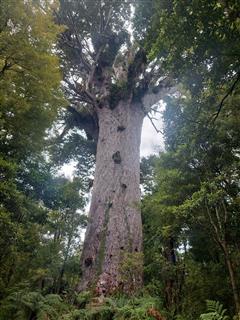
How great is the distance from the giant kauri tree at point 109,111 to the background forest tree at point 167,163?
756 mm

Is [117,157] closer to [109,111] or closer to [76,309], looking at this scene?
[109,111]

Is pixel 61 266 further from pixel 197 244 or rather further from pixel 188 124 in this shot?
pixel 188 124

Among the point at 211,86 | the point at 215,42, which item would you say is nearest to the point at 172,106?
the point at 211,86

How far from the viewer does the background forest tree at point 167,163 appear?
565 centimetres

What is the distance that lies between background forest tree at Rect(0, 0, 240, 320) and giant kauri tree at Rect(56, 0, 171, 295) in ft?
2.48

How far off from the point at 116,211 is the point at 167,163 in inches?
78.4

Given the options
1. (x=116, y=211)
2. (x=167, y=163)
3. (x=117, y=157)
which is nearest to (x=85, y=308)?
(x=116, y=211)

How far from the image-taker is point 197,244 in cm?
1014

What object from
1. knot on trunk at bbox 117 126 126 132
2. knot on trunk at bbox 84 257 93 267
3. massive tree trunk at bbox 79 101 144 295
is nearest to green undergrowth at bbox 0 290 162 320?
massive tree trunk at bbox 79 101 144 295

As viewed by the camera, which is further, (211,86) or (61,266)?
(61,266)

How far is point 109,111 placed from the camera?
492 inches

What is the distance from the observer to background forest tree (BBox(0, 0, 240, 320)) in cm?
565

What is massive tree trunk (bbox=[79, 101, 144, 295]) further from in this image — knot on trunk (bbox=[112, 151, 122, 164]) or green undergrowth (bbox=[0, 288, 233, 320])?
green undergrowth (bbox=[0, 288, 233, 320])

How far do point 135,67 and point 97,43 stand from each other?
2.12 meters
